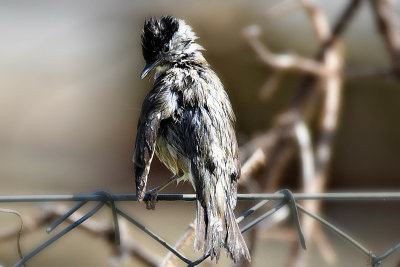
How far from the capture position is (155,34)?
3025 millimetres

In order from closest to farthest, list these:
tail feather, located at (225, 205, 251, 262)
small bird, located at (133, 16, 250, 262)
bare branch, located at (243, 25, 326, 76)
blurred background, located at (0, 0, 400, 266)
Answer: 1. tail feather, located at (225, 205, 251, 262)
2. small bird, located at (133, 16, 250, 262)
3. bare branch, located at (243, 25, 326, 76)
4. blurred background, located at (0, 0, 400, 266)

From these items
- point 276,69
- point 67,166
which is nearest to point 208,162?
point 276,69

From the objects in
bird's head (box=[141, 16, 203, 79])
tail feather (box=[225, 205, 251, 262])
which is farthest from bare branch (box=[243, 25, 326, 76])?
tail feather (box=[225, 205, 251, 262])

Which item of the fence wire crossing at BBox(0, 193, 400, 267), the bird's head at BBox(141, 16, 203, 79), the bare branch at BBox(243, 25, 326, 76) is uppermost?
the bare branch at BBox(243, 25, 326, 76)

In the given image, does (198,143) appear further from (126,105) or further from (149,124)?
(126,105)

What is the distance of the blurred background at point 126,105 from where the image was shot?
7.65 m

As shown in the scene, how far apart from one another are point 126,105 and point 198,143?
5.70m

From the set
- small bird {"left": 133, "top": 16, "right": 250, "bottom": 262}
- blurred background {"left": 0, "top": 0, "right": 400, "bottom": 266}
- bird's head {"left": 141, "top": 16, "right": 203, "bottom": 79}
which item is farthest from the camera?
blurred background {"left": 0, "top": 0, "right": 400, "bottom": 266}

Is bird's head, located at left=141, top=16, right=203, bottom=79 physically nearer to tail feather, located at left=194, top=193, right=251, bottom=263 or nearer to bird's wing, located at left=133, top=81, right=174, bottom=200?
bird's wing, located at left=133, top=81, right=174, bottom=200

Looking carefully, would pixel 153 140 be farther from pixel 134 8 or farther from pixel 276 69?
pixel 134 8

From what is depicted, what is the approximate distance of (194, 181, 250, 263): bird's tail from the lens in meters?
2.10

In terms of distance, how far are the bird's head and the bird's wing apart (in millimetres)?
293

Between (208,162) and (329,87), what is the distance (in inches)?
59.9

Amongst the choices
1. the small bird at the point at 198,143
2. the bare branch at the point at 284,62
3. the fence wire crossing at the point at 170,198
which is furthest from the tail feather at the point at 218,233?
the bare branch at the point at 284,62
